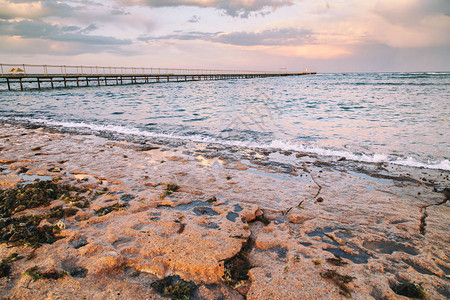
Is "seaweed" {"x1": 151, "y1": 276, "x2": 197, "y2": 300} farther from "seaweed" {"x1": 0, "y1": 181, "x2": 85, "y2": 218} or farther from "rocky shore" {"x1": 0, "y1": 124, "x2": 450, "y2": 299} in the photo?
"seaweed" {"x1": 0, "y1": 181, "x2": 85, "y2": 218}

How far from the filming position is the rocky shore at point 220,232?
207 centimetres

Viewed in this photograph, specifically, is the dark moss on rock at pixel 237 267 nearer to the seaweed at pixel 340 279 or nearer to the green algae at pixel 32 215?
the seaweed at pixel 340 279

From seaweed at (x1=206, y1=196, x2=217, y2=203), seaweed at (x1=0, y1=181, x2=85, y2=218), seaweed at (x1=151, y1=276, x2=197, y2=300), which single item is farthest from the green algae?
seaweed at (x1=206, y1=196, x2=217, y2=203)

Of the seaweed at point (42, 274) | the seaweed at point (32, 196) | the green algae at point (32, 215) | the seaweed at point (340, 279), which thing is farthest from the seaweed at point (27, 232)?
the seaweed at point (340, 279)

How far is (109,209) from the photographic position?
3.31m

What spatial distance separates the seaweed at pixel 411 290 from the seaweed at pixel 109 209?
3216mm

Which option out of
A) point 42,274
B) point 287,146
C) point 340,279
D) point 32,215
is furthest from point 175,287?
point 287,146

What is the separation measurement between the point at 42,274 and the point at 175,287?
1173mm

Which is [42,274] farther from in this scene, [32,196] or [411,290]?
[411,290]

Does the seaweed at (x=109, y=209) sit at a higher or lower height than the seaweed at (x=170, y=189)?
higher

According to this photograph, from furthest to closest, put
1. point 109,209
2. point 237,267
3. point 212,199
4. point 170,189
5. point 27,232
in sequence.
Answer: point 170,189, point 212,199, point 109,209, point 27,232, point 237,267

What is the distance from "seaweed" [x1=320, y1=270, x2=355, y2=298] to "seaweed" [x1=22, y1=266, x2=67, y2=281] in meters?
2.35

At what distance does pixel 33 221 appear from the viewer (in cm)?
290

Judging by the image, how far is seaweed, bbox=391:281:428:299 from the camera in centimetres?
201
